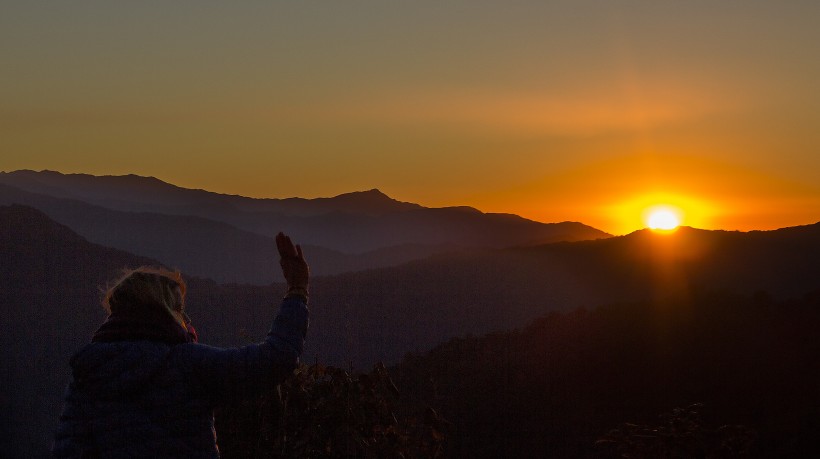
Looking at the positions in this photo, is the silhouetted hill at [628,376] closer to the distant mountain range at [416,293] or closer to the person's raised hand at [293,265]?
the distant mountain range at [416,293]

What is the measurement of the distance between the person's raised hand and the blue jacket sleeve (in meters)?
0.13

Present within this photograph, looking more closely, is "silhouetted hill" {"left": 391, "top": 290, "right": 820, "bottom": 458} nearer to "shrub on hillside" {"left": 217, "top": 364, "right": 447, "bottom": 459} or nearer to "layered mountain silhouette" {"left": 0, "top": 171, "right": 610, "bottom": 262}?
"shrub on hillside" {"left": 217, "top": 364, "right": 447, "bottom": 459}

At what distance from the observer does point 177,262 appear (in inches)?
2825

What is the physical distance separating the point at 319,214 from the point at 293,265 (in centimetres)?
8509

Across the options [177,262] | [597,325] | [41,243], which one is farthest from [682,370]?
[177,262]

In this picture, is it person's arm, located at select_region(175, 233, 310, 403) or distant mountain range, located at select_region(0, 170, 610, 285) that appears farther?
distant mountain range, located at select_region(0, 170, 610, 285)

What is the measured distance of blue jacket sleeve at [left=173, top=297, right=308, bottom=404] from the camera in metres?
3.20

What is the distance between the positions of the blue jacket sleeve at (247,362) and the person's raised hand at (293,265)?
131 millimetres

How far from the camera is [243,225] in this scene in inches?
3287

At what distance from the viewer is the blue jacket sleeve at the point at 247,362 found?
3.20 meters

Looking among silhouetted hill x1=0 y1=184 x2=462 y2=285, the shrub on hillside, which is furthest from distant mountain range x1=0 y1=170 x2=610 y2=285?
the shrub on hillside

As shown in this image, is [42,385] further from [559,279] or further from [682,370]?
[682,370]

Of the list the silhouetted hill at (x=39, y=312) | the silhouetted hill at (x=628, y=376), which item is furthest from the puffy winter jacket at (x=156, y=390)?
the silhouetted hill at (x=39, y=312)

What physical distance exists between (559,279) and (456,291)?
174 inches
